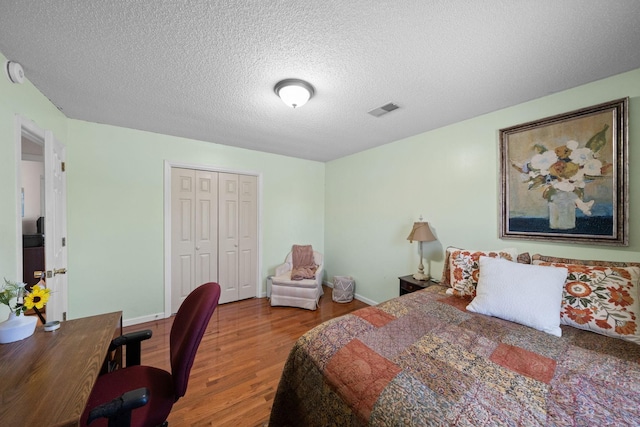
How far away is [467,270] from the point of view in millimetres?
1968

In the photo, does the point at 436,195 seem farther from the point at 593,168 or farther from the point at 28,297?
the point at 28,297

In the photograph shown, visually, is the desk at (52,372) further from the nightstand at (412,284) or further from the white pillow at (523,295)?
the nightstand at (412,284)

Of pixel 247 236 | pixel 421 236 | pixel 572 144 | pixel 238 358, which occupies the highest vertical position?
pixel 572 144

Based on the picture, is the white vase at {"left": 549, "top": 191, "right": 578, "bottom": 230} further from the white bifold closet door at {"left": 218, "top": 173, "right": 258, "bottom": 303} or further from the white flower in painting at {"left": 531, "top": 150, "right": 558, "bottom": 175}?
the white bifold closet door at {"left": 218, "top": 173, "right": 258, "bottom": 303}

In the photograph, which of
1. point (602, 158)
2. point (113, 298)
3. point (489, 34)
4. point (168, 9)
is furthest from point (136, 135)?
point (602, 158)

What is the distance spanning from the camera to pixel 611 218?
5.35 ft

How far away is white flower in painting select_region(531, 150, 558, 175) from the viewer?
1883mm

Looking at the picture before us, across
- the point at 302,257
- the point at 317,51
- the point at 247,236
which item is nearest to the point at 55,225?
the point at 247,236

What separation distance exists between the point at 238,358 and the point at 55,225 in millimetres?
2006

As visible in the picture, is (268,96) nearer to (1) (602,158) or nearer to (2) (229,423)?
(2) (229,423)

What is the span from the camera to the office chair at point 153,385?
34.0 inches

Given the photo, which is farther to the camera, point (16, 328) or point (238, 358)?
point (238, 358)

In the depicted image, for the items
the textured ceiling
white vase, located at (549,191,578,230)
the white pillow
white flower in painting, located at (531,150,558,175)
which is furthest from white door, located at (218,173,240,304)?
white vase, located at (549,191,578,230)

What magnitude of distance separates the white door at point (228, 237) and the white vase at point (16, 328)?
7.09 feet
